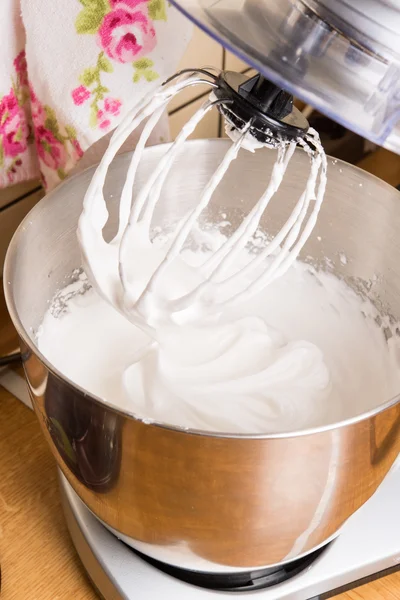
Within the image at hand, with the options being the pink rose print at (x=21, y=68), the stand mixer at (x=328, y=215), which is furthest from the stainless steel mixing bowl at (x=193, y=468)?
the pink rose print at (x=21, y=68)

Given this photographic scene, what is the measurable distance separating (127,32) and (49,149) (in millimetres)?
124

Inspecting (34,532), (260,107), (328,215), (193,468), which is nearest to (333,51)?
(260,107)

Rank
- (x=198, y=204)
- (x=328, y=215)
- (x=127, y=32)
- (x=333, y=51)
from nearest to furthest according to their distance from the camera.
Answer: (x=333, y=51) < (x=198, y=204) < (x=127, y=32) < (x=328, y=215)

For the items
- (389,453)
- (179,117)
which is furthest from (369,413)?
(179,117)

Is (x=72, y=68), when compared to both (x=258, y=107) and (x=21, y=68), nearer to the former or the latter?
(x=21, y=68)

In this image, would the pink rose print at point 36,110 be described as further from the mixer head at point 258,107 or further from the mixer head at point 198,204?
the mixer head at point 258,107

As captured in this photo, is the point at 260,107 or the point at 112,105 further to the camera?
the point at 112,105

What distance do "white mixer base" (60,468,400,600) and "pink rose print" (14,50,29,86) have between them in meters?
0.34

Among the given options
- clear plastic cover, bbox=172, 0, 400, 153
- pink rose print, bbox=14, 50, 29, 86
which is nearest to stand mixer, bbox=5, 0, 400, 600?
clear plastic cover, bbox=172, 0, 400, 153

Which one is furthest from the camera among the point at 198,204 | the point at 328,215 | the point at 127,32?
the point at 328,215

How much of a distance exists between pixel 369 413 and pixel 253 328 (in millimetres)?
318

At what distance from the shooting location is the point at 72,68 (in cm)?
59

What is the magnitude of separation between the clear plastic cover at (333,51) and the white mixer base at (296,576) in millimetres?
285

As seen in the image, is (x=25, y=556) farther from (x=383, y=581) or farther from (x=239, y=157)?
(x=239, y=157)
